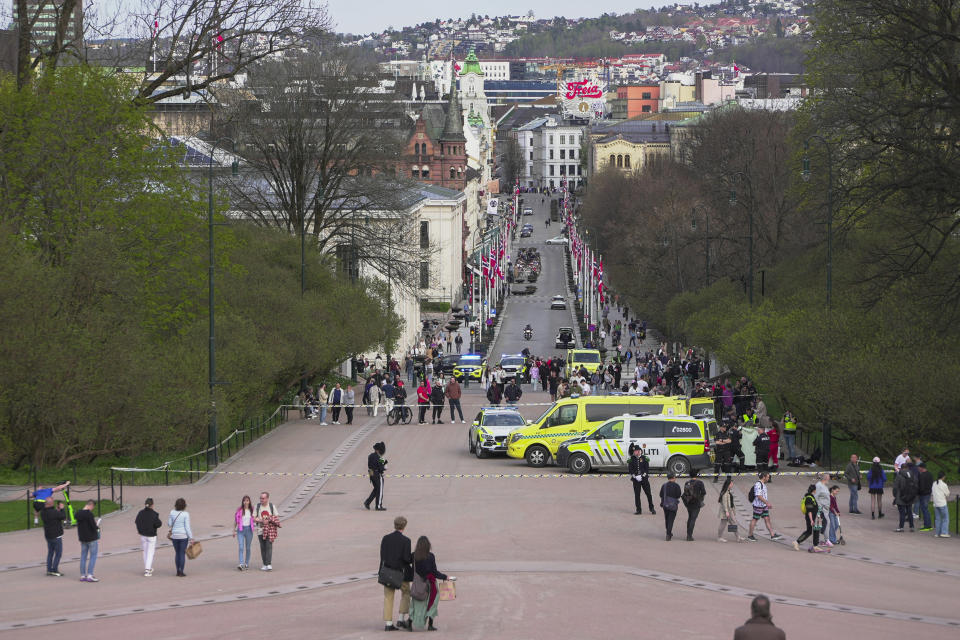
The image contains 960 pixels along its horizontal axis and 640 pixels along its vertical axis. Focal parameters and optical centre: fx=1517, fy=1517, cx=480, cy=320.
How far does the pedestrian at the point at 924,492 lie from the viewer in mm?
26250

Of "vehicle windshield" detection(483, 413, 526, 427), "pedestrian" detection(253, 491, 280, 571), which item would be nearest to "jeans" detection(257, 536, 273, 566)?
"pedestrian" detection(253, 491, 280, 571)

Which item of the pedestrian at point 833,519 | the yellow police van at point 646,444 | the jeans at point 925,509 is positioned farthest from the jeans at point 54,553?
the yellow police van at point 646,444

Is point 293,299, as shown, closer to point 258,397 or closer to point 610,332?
point 258,397

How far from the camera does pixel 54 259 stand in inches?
1432

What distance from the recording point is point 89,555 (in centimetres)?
2100

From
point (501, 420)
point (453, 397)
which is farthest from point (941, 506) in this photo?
point (453, 397)

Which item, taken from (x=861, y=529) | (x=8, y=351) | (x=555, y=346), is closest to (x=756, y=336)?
(x=861, y=529)

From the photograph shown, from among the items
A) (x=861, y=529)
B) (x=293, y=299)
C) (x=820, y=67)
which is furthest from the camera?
(x=820, y=67)

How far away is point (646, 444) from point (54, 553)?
51.7 feet

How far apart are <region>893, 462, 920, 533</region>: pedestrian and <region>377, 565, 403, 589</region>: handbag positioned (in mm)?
11718

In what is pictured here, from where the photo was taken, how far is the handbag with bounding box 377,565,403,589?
1756cm

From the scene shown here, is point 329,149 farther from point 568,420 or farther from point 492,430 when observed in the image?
point 568,420

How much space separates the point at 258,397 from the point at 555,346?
5711 cm

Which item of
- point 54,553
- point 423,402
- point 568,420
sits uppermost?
point 423,402
